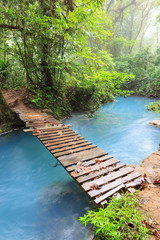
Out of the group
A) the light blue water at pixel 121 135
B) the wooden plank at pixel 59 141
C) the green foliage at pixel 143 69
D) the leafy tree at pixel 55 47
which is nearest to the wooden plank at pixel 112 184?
the wooden plank at pixel 59 141

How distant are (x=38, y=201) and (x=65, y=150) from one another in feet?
3.93

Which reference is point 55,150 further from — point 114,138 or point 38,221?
point 114,138

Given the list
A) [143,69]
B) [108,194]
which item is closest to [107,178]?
[108,194]

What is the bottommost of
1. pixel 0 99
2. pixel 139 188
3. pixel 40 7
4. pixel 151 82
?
pixel 139 188

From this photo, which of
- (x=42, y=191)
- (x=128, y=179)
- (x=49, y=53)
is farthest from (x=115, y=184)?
(x=49, y=53)

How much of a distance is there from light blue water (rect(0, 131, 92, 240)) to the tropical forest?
2cm

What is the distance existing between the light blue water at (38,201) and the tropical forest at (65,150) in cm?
2

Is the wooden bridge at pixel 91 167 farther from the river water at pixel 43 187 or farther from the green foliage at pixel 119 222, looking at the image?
the river water at pixel 43 187

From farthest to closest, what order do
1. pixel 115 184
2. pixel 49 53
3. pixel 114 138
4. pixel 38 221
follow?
1. pixel 49 53
2. pixel 114 138
3. pixel 38 221
4. pixel 115 184

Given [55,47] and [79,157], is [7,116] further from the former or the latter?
[79,157]

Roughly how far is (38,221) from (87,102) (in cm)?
777

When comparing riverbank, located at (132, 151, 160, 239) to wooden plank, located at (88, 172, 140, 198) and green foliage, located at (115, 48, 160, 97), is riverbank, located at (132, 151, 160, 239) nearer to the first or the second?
wooden plank, located at (88, 172, 140, 198)

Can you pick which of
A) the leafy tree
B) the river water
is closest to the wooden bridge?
the river water

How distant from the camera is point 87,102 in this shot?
9602 mm
